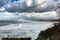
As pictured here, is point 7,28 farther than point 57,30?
Yes

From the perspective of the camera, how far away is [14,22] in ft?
429

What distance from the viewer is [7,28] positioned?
497ft

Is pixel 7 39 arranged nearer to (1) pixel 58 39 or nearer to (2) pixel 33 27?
(1) pixel 58 39

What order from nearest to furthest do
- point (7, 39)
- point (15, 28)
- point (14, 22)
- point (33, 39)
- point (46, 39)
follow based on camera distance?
point (46, 39) < point (7, 39) < point (33, 39) < point (14, 22) < point (15, 28)

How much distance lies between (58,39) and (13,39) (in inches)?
1542

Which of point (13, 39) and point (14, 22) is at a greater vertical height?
point (14, 22)

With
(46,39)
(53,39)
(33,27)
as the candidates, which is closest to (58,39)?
(53,39)

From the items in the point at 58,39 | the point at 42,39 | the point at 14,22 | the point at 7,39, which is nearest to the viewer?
the point at 58,39

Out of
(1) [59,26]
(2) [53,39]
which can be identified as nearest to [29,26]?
(1) [59,26]

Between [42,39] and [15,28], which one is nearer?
[42,39]

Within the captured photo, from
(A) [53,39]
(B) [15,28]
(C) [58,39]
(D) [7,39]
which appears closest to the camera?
(C) [58,39]

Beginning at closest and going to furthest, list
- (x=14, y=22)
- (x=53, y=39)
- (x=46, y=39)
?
(x=53, y=39)
(x=46, y=39)
(x=14, y=22)

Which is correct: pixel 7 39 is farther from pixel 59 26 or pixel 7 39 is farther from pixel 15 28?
pixel 15 28

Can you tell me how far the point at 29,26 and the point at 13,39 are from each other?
66386 mm
